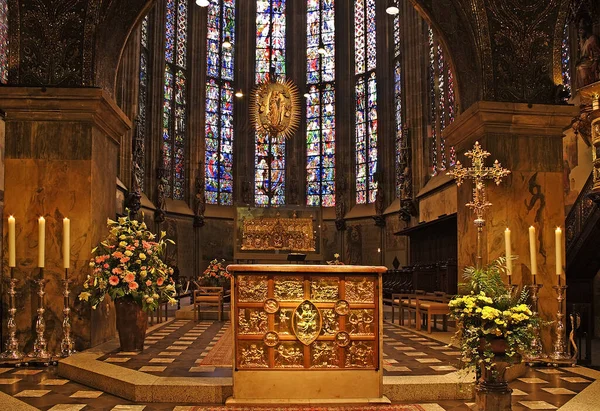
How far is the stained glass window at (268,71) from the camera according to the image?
2781cm

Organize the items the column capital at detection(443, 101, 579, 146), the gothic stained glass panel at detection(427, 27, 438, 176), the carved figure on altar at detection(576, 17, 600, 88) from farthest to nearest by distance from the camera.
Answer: the gothic stained glass panel at detection(427, 27, 438, 176)
the carved figure on altar at detection(576, 17, 600, 88)
the column capital at detection(443, 101, 579, 146)

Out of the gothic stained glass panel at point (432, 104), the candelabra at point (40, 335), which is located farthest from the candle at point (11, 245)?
the gothic stained glass panel at point (432, 104)

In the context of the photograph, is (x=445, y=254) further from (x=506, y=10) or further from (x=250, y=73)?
(x=250, y=73)

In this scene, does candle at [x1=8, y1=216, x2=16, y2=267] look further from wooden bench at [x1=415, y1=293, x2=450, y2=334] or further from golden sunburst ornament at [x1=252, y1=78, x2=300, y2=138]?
golden sunburst ornament at [x1=252, y1=78, x2=300, y2=138]

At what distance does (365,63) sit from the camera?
26844mm

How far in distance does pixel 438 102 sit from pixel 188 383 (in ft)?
54.1

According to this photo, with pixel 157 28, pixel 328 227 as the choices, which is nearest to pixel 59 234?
pixel 157 28

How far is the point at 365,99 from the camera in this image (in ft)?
87.5

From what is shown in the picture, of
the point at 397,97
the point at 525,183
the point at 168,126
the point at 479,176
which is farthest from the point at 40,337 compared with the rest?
the point at 397,97

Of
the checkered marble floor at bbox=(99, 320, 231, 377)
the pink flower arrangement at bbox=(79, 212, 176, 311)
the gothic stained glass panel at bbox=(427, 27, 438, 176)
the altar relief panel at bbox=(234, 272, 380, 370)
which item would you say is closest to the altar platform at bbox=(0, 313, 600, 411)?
the checkered marble floor at bbox=(99, 320, 231, 377)

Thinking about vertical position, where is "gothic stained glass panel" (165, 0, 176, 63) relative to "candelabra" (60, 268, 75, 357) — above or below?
above

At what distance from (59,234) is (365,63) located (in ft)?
66.2

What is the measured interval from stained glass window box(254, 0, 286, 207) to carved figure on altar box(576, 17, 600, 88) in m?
16.1

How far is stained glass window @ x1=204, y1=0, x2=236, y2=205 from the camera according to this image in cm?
2706
